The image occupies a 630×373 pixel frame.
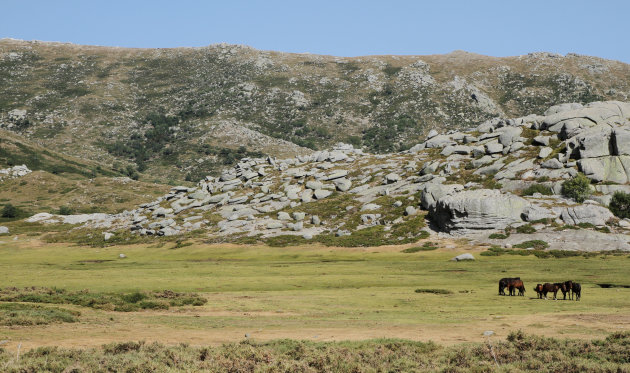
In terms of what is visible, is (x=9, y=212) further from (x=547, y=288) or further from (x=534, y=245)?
(x=547, y=288)

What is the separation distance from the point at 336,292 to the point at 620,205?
Answer: 63.1 meters

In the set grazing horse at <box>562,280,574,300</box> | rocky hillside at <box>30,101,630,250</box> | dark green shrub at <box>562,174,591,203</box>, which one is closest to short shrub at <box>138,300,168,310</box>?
grazing horse at <box>562,280,574,300</box>

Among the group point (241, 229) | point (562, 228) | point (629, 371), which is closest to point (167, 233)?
point (241, 229)

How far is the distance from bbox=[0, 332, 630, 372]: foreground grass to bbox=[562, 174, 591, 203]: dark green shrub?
70.5m

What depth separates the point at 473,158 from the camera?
118812 mm

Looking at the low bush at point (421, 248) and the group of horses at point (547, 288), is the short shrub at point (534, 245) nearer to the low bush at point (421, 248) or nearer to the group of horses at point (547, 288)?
the low bush at point (421, 248)

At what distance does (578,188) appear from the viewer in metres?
87.6

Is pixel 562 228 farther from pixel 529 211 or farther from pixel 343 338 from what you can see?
pixel 343 338

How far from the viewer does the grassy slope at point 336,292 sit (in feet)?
98.7

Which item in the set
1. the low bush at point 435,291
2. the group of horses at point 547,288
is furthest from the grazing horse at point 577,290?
the low bush at point 435,291

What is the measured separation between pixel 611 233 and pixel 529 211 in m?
12.7

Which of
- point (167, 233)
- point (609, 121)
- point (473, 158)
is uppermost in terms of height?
point (609, 121)

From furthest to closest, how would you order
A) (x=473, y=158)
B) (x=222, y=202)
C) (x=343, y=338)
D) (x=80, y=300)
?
(x=222, y=202) < (x=473, y=158) < (x=80, y=300) < (x=343, y=338)

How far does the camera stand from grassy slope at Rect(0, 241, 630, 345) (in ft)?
98.7
